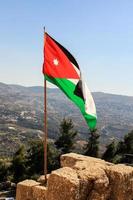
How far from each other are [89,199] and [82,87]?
4714 millimetres

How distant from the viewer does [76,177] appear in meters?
11.0

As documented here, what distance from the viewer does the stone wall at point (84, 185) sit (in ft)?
34.9

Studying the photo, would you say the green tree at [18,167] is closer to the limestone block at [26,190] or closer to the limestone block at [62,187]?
the limestone block at [26,190]

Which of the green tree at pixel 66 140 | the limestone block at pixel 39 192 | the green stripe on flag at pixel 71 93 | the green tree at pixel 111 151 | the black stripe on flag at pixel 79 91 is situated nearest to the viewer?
the limestone block at pixel 39 192

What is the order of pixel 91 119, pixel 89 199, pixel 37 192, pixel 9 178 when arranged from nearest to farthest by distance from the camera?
pixel 89 199, pixel 37 192, pixel 91 119, pixel 9 178

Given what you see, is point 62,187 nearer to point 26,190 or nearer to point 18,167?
point 26,190

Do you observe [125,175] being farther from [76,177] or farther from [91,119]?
[91,119]

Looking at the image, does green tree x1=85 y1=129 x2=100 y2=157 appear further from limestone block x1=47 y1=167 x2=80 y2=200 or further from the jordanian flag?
limestone block x1=47 y1=167 x2=80 y2=200

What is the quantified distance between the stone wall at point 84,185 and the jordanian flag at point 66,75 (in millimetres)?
2443

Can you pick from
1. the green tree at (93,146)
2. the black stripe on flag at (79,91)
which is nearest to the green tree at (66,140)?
the green tree at (93,146)

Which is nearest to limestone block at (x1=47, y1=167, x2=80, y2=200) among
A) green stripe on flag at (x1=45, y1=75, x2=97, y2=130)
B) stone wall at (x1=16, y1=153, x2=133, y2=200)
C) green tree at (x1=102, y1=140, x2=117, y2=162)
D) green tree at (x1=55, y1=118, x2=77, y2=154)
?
stone wall at (x1=16, y1=153, x2=133, y2=200)

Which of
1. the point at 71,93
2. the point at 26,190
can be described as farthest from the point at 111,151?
the point at 26,190

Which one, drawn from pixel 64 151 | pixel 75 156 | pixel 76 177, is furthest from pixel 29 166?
pixel 76 177

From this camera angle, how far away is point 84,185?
36.8ft
